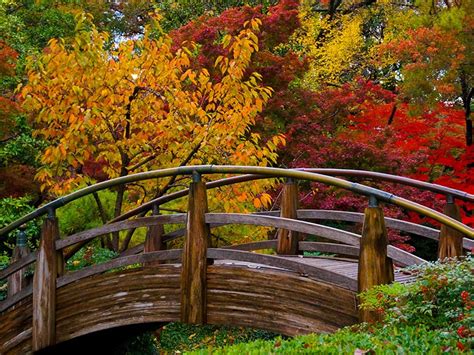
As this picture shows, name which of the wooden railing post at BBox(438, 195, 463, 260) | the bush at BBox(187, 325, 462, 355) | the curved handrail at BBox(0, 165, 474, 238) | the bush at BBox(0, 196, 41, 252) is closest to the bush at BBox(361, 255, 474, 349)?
the bush at BBox(187, 325, 462, 355)

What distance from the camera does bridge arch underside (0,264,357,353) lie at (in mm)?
5461

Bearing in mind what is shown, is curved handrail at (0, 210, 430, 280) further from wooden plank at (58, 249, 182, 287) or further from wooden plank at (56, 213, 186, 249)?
wooden plank at (58, 249, 182, 287)

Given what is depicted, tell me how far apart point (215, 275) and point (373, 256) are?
5.11 ft

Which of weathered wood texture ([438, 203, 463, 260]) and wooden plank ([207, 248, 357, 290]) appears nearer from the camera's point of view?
wooden plank ([207, 248, 357, 290])

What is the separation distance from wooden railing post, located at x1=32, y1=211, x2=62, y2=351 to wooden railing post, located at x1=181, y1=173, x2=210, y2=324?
1482mm

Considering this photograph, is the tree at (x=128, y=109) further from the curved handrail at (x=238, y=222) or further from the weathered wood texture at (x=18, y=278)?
the curved handrail at (x=238, y=222)

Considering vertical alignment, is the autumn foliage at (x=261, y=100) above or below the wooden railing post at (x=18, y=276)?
above

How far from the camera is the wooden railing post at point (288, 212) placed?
7.04 m

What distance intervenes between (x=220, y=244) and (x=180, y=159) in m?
2.21

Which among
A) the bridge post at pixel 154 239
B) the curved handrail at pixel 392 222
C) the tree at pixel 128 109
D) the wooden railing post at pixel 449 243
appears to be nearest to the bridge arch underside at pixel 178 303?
the bridge post at pixel 154 239

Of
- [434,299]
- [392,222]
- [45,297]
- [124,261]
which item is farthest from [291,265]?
[45,297]

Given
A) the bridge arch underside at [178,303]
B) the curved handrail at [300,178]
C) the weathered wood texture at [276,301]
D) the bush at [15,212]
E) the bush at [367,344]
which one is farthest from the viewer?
the bush at [15,212]

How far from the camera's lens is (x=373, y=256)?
5.03 m

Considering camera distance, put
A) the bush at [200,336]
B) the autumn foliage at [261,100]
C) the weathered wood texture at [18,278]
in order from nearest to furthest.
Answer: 1. the weathered wood texture at [18,278]
2. the autumn foliage at [261,100]
3. the bush at [200,336]
